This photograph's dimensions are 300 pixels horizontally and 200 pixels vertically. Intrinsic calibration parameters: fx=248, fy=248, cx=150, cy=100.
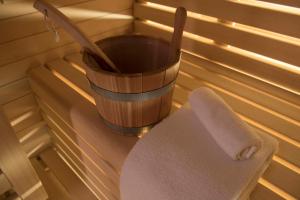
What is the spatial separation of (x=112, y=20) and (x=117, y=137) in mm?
694

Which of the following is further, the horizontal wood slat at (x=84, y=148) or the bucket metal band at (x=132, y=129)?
the horizontal wood slat at (x=84, y=148)

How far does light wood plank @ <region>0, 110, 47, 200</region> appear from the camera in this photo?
35.6 inches

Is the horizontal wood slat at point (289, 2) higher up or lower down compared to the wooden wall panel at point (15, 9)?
higher up

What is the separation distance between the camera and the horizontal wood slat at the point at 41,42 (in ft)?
2.97

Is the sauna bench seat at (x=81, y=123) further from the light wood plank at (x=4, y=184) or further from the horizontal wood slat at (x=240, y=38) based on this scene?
the horizontal wood slat at (x=240, y=38)

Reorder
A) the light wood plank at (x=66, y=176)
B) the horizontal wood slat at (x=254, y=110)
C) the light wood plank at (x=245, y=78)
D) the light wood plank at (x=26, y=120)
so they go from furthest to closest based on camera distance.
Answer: the light wood plank at (x=66, y=176) → the light wood plank at (x=26, y=120) → the light wood plank at (x=245, y=78) → the horizontal wood slat at (x=254, y=110)

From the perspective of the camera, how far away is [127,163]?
1.93ft

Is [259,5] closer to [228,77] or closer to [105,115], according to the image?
[228,77]

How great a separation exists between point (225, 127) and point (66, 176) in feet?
3.49

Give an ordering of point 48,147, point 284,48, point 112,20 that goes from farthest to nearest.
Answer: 1. point 48,147
2. point 112,20
3. point 284,48

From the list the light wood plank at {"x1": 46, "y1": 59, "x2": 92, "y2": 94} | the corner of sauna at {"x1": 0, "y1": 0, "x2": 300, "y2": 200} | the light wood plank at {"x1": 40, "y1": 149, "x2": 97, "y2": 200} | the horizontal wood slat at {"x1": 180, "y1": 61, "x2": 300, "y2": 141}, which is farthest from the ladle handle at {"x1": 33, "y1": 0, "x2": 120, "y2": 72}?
the light wood plank at {"x1": 40, "y1": 149, "x2": 97, "y2": 200}

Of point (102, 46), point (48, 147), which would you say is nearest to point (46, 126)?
point (48, 147)

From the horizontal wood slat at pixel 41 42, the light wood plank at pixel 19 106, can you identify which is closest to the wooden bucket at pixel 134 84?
the horizontal wood slat at pixel 41 42

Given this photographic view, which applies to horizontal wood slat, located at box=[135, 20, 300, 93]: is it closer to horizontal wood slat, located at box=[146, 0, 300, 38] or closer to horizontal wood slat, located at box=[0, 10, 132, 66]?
horizontal wood slat, located at box=[146, 0, 300, 38]
